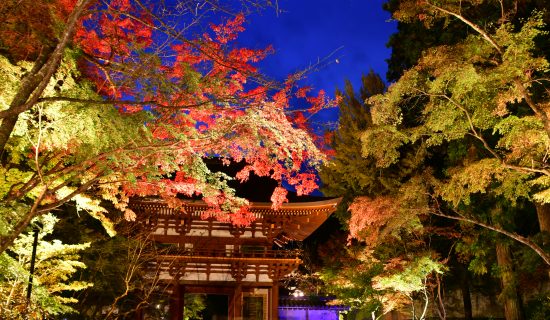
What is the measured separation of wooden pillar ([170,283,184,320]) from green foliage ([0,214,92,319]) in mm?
5608

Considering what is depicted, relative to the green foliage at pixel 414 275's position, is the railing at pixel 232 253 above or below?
above

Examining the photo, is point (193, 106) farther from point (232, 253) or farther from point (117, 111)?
point (232, 253)

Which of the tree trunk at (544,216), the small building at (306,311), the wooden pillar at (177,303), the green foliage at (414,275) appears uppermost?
the tree trunk at (544,216)

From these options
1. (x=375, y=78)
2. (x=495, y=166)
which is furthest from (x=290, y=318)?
(x=495, y=166)

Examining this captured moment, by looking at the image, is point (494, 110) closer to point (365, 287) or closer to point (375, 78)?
point (365, 287)

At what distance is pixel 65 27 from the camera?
3.69m

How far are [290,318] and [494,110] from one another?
15386mm

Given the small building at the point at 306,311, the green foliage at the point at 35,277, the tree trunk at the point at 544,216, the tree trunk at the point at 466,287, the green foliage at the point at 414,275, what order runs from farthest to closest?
the small building at the point at 306,311 < the tree trunk at the point at 466,287 < the green foliage at the point at 414,275 < the tree trunk at the point at 544,216 < the green foliage at the point at 35,277

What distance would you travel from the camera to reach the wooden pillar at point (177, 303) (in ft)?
43.1

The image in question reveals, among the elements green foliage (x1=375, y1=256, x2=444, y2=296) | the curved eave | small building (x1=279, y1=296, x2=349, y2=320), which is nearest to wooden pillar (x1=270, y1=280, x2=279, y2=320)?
the curved eave

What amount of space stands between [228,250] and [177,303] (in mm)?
2147

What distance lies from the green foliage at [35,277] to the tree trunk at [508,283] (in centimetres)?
906

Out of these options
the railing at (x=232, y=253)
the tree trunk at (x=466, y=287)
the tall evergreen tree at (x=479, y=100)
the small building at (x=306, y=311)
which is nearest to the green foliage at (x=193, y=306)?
the small building at (x=306, y=311)

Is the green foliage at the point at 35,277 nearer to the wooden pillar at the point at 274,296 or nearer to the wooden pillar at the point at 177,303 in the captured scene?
Result: the wooden pillar at the point at 177,303
